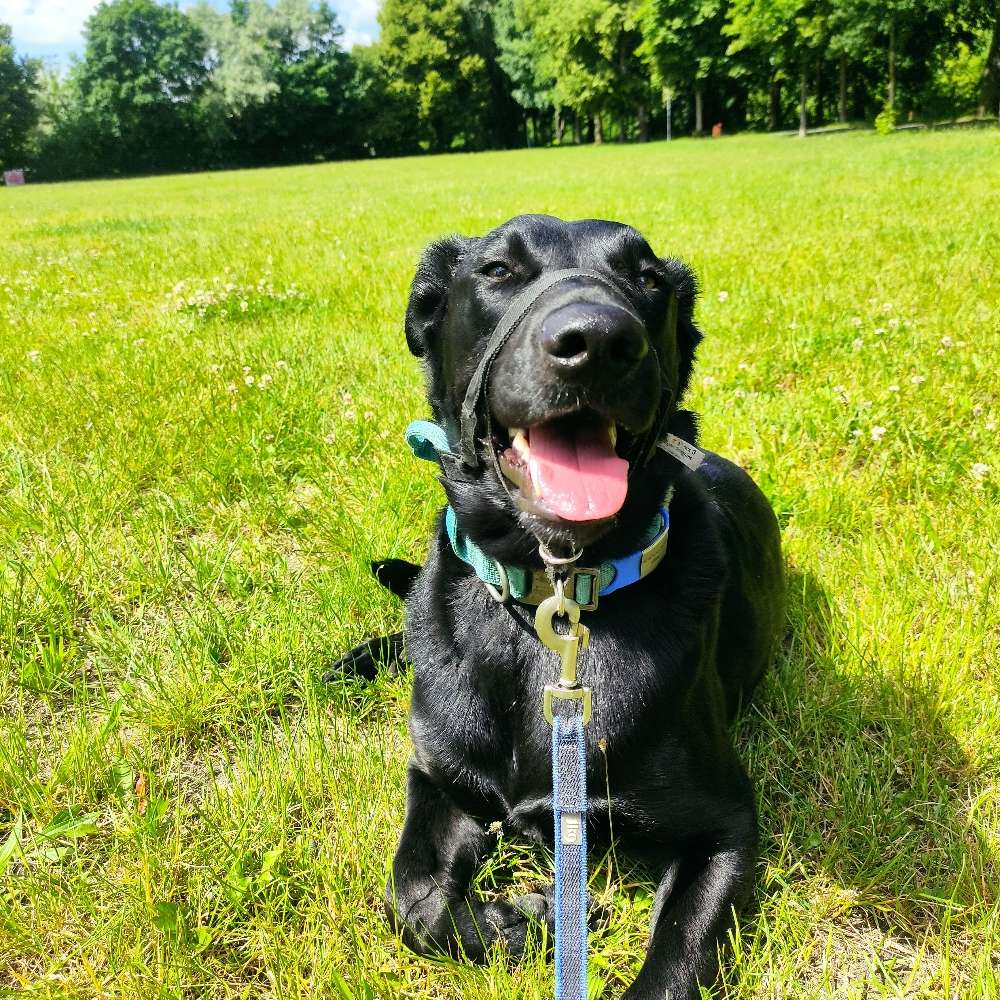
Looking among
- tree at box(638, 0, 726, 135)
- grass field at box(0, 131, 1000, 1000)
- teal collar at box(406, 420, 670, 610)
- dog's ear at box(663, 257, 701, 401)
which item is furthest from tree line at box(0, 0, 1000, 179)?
teal collar at box(406, 420, 670, 610)

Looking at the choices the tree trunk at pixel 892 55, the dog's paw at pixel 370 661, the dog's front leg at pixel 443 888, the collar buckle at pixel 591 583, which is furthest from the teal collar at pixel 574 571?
the tree trunk at pixel 892 55

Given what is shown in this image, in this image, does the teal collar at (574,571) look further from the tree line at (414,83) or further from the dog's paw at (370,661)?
the tree line at (414,83)

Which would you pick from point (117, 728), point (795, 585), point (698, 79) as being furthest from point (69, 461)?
point (698, 79)

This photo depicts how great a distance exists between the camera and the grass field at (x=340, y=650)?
1.75 meters

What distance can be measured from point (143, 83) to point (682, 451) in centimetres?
7497

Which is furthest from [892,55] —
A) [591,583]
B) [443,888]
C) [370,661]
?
[443,888]

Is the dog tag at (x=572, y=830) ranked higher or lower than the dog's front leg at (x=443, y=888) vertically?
higher

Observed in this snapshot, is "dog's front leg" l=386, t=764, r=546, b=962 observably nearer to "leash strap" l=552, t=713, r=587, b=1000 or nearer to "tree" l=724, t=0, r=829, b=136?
"leash strap" l=552, t=713, r=587, b=1000

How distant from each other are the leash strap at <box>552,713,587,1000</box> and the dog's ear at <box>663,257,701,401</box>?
138cm

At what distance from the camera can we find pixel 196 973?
1.67m

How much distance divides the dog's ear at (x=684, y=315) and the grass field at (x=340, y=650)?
109 cm

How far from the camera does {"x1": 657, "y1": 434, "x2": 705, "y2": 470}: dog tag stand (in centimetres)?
194

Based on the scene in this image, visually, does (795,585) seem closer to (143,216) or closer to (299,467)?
(299,467)

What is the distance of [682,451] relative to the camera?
1.96 m
